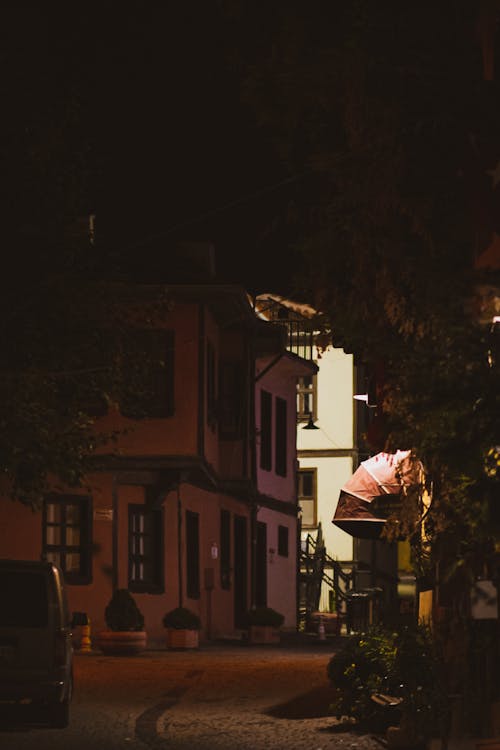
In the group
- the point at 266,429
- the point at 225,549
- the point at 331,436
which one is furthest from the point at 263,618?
the point at 331,436

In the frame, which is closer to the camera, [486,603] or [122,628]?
[486,603]

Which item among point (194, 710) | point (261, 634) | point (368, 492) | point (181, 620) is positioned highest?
point (368, 492)

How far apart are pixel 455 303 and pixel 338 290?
11.2ft

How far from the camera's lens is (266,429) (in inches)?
1869

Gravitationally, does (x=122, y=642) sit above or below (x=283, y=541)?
below

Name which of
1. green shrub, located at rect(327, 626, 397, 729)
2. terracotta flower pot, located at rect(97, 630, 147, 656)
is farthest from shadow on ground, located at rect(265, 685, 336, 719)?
terracotta flower pot, located at rect(97, 630, 147, 656)

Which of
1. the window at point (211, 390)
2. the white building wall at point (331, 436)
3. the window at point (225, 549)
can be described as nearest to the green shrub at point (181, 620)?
the window at point (211, 390)

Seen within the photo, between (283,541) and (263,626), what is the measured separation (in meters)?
11.4

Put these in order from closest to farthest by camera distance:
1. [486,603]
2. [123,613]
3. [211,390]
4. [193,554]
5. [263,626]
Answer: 1. [486,603]
2. [123,613]
3. [263,626]
4. [211,390]
5. [193,554]

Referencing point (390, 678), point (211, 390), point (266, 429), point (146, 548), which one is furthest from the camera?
point (266, 429)

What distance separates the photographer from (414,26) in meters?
13.9

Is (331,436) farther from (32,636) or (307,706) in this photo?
(32,636)

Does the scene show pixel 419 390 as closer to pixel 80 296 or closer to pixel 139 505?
pixel 80 296

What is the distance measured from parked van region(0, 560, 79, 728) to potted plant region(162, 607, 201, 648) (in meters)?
17.9
